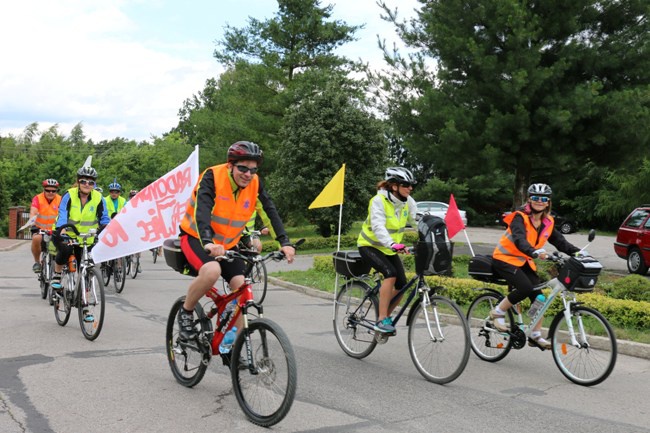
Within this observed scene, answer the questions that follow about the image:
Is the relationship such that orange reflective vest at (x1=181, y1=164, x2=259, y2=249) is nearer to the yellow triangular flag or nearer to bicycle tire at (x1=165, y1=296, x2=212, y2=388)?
bicycle tire at (x1=165, y1=296, x2=212, y2=388)

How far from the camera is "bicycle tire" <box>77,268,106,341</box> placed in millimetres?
7609

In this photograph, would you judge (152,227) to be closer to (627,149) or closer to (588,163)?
(627,149)

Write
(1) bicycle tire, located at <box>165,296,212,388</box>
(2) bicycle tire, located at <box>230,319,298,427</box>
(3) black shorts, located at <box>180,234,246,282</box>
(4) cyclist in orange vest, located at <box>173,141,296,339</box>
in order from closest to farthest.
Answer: (2) bicycle tire, located at <box>230,319,298,427</box> < (4) cyclist in orange vest, located at <box>173,141,296,339</box> < (3) black shorts, located at <box>180,234,246,282</box> < (1) bicycle tire, located at <box>165,296,212,388</box>

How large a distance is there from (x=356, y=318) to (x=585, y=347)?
2.26 m

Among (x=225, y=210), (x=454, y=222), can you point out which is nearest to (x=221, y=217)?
(x=225, y=210)

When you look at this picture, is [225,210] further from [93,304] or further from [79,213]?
[79,213]

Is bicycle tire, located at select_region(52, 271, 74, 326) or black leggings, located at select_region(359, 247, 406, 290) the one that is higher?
black leggings, located at select_region(359, 247, 406, 290)

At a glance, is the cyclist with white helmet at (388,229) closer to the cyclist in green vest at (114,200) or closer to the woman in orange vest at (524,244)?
the woman in orange vest at (524,244)

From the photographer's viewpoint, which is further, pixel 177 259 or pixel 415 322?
pixel 415 322

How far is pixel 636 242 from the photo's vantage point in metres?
16.4

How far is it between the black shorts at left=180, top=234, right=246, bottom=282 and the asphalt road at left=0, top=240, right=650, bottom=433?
3.29 ft

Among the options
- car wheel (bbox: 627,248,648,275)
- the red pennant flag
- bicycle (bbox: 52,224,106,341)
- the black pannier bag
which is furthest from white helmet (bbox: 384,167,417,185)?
car wheel (bbox: 627,248,648,275)

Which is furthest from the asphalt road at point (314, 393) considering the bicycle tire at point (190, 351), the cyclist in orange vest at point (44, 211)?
the cyclist in orange vest at point (44, 211)

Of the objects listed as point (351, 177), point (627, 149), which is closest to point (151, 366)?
point (627, 149)
